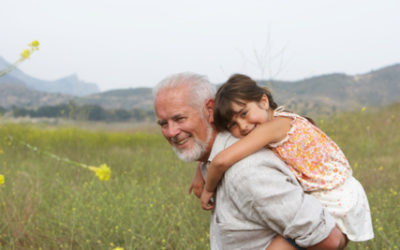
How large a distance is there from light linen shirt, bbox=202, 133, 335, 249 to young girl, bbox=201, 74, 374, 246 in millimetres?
79

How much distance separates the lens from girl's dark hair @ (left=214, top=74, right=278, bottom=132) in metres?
1.66

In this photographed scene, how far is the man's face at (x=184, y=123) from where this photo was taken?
1.92 meters

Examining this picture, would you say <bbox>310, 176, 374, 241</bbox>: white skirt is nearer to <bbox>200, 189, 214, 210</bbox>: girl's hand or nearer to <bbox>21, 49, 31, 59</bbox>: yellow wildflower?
<bbox>200, 189, 214, 210</bbox>: girl's hand

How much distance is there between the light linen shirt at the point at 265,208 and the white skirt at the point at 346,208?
94 millimetres

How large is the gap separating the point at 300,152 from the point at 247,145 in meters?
0.28

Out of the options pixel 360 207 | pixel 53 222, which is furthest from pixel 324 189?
pixel 53 222

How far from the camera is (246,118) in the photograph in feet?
5.50

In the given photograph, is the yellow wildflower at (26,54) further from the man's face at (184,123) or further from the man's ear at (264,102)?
the man's ear at (264,102)

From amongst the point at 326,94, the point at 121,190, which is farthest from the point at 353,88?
the point at 326,94

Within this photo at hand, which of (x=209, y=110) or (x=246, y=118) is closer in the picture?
(x=246, y=118)

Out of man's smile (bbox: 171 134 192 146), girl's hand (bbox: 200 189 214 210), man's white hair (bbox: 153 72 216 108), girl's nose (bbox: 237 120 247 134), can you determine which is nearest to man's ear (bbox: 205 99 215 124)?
man's white hair (bbox: 153 72 216 108)

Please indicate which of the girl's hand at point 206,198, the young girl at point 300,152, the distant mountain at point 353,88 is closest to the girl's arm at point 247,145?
the young girl at point 300,152

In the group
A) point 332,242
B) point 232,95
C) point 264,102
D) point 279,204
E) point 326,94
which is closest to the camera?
point 279,204

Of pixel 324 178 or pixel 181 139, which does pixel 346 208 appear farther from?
pixel 181 139
